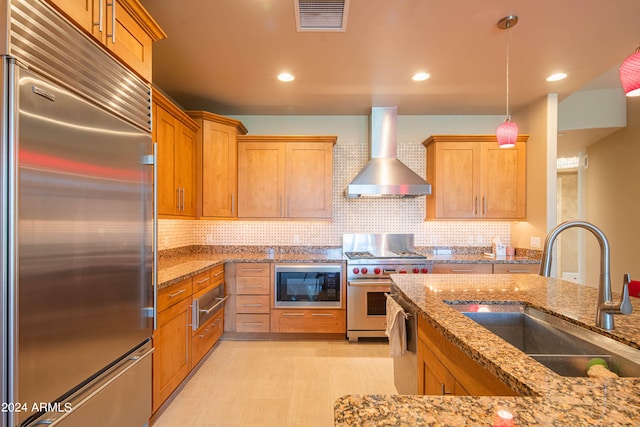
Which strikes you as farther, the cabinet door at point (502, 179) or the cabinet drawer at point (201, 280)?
the cabinet door at point (502, 179)

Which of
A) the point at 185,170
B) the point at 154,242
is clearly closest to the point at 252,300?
the point at 185,170

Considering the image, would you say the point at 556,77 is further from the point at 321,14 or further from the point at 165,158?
the point at 165,158

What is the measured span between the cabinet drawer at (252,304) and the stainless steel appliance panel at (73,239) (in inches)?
65.4

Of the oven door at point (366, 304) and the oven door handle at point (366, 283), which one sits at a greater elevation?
the oven door handle at point (366, 283)

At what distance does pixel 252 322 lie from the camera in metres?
3.31

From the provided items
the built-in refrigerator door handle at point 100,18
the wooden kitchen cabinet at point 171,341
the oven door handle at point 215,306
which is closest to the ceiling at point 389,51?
the built-in refrigerator door handle at point 100,18

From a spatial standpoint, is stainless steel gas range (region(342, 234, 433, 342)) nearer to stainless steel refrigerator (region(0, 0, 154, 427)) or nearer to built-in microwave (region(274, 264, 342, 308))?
built-in microwave (region(274, 264, 342, 308))

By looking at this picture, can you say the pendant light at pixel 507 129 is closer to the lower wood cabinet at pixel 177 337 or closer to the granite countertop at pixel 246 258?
the granite countertop at pixel 246 258

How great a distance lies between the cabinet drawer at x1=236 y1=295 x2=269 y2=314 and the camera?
331cm

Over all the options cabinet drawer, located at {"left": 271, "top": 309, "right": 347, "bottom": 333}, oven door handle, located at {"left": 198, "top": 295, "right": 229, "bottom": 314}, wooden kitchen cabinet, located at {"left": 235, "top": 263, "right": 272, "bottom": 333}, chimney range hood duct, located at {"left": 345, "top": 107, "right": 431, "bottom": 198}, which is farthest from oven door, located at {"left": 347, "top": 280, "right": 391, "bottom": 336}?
oven door handle, located at {"left": 198, "top": 295, "right": 229, "bottom": 314}

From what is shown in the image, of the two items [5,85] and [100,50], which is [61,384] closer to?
[5,85]

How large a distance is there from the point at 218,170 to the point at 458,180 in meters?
2.79

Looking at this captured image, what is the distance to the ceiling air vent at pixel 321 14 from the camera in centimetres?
190

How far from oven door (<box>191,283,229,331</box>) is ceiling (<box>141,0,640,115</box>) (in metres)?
2.04
